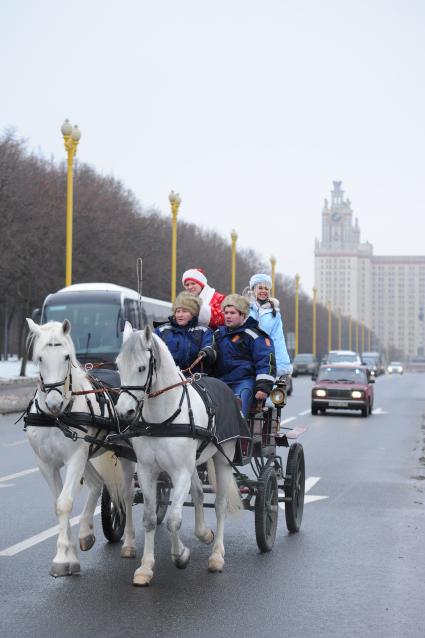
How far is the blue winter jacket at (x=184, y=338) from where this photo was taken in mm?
9422

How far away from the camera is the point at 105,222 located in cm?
5878

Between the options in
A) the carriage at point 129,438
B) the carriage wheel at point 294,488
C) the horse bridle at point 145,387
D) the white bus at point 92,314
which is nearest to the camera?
the horse bridle at point 145,387

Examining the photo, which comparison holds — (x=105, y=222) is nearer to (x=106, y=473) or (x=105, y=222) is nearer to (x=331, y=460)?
(x=331, y=460)

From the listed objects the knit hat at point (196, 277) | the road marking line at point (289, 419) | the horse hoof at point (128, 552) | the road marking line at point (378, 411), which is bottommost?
the road marking line at point (378, 411)

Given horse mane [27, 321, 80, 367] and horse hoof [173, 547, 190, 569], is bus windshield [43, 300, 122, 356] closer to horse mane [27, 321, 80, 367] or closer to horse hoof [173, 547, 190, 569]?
horse hoof [173, 547, 190, 569]

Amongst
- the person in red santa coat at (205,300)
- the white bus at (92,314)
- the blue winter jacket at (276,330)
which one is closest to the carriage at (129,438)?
the person in red santa coat at (205,300)

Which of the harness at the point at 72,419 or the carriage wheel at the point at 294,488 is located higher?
the harness at the point at 72,419

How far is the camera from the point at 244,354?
989cm

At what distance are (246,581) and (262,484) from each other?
143cm

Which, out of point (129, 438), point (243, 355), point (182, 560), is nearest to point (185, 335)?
point (243, 355)

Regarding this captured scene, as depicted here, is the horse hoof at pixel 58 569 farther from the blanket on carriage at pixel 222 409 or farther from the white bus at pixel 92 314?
the white bus at pixel 92 314

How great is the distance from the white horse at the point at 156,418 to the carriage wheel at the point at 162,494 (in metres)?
0.64

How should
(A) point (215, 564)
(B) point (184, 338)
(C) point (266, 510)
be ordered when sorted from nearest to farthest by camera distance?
(A) point (215, 564) < (B) point (184, 338) < (C) point (266, 510)

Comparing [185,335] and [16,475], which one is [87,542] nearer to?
[185,335]
